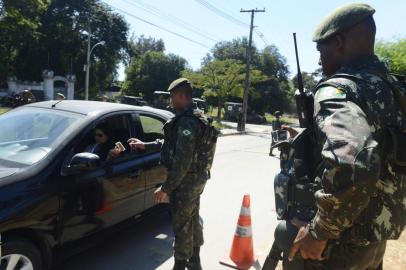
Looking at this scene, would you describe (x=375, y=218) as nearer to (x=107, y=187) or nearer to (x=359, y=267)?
(x=359, y=267)

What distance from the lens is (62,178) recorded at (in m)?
3.14

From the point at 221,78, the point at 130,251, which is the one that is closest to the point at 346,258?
the point at 130,251

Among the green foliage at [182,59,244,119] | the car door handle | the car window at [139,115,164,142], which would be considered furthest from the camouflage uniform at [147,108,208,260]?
the green foliage at [182,59,244,119]

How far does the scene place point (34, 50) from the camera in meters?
43.1

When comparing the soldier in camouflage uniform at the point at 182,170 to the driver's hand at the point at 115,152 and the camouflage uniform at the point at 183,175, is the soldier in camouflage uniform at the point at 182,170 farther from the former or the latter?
the driver's hand at the point at 115,152

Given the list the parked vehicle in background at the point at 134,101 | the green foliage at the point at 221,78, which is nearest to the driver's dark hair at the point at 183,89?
the parked vehicle in background at the point at 134,101

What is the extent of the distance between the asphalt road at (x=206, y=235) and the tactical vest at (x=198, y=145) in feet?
3.58

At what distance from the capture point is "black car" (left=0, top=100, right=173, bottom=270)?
281cm

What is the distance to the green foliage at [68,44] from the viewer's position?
43.2 meters

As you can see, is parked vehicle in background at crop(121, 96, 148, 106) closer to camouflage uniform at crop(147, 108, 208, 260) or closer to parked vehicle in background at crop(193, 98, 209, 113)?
parked vehicle in background at crop(193, 98, 209, 113)

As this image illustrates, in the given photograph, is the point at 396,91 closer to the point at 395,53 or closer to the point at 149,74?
the point at 395,53

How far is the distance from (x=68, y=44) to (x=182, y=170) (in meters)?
45.8

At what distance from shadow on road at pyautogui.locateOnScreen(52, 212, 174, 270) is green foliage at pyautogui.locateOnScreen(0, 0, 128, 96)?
38.5 metres

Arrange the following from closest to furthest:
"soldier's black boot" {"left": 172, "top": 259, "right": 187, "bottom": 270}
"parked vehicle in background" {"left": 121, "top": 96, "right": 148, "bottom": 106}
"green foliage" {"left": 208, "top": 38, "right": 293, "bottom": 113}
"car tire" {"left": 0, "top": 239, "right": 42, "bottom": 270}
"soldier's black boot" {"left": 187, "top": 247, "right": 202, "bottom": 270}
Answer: "car tire" {"left": 0, "top": 239, "right": 42, "bottom": 270} < "soldier's black boot" {"left": 172, "top": 259, "right": 187, "bottom": 270} < "soldier's black boot" {"left": 187, "top": 247, "right": 202, "bottom": 270} < "parked vehicle in background" {"left": 121, "top": 96, "right": 148, "bottom": 106} < "green foliage" {"left": 208, "top": 38, "right": 293, "bottom": 113}
